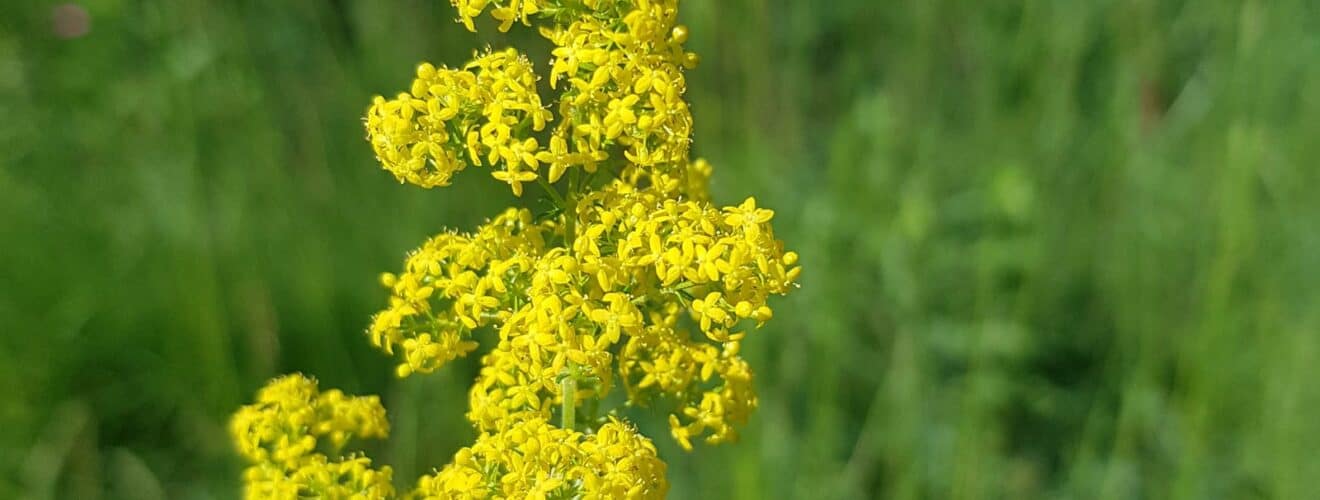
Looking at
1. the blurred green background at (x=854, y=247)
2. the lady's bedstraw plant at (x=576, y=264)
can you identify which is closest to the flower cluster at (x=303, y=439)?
the lady's bedstraw plant at (x=576, y=264)

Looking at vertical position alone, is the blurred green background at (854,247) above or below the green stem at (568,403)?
above

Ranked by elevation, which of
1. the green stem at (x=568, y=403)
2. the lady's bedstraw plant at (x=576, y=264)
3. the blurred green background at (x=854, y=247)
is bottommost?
the green stem at (x=568, y=403)

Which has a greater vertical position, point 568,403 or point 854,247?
point 854,247

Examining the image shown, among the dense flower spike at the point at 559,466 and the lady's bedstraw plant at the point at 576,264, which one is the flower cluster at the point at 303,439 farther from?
the dense flower spike at the point at 559,466

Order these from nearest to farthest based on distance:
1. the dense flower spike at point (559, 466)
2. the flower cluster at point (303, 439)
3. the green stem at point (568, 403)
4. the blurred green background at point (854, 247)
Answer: the dense flower spike at point (559, 466)
the green stem at point (568, 403)
the flower cluster at point (303, 439)
the blurred green background at point (854, 247)

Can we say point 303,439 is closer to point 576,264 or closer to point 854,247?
point 576,264

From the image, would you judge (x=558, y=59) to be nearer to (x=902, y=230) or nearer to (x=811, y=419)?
(x=811, y=419)

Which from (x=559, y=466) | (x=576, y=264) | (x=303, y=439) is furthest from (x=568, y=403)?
(x=303, y=439)
